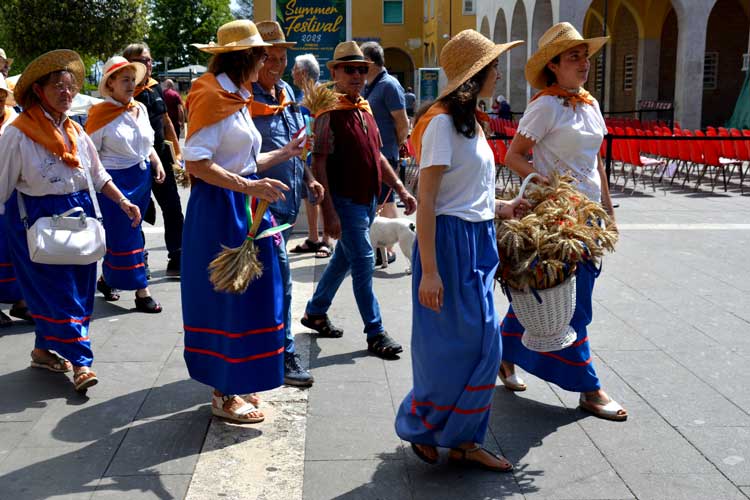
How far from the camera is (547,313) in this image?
3.60 m

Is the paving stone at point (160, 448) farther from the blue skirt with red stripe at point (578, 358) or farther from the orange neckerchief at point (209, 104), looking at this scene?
the blue skirt with red stripe at point (578, 358)

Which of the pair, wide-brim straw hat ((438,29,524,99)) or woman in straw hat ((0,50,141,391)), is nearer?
wide-brim straw hat ((438,29,524,99))

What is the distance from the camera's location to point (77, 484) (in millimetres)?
3451

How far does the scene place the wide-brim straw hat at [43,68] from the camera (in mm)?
4391

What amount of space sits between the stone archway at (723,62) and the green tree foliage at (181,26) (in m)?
42.8

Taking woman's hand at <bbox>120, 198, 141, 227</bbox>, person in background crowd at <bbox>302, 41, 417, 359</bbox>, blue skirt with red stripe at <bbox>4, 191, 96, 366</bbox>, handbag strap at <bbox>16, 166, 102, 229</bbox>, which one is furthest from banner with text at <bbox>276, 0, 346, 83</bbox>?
blue skirt with red stripe at <bbox>4, 191, 96, 366</bbox>

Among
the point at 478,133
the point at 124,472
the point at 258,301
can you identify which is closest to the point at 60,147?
the point at 258,301

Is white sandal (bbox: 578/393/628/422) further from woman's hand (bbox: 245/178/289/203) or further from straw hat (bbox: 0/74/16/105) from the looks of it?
straw hat (bbox: 0/74/16/105)

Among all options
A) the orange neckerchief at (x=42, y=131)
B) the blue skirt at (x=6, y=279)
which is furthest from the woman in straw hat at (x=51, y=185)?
the blue skirt at (x=6, y=279)

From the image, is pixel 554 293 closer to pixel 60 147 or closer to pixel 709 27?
pixel 60 147

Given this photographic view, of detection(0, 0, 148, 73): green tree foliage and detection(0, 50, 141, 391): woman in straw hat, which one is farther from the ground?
detection(0, 0, 148, 73): green tree foliage

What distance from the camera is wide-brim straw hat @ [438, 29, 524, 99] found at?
11.0ft

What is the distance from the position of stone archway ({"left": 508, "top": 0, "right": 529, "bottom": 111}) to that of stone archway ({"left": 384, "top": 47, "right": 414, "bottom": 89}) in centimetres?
2265

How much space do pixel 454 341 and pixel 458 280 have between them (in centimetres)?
25
